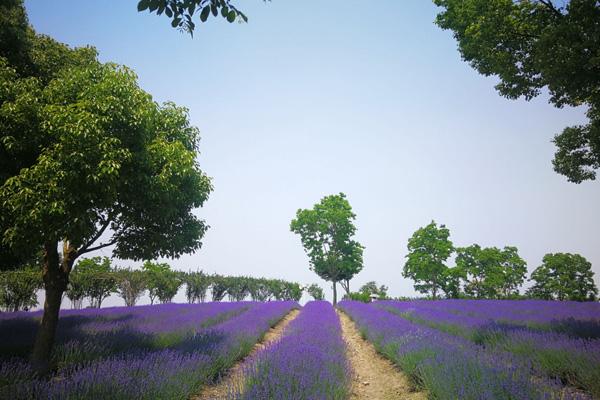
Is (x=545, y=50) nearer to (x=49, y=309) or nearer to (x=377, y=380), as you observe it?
(x=377, y=380)

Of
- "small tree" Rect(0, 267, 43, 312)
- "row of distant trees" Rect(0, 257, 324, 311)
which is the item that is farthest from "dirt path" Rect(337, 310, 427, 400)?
"small tree" Rect(0, 267, 43, 312)

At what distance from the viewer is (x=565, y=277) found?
4441 centimetres

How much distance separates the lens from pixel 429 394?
495 centimetres

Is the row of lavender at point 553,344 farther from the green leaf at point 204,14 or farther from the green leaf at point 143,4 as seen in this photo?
the green leaf at point 143,4

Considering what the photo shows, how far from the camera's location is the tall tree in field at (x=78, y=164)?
5.21 meters

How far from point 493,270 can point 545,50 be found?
165 feet

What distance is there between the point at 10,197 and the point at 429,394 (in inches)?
294

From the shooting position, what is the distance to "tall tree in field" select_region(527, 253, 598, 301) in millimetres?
43375

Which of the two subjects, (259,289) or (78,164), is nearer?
(78,164)

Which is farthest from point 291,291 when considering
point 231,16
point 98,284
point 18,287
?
point 231,16

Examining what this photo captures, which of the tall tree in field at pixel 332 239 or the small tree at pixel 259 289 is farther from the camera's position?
the small tree at pixel 259 289

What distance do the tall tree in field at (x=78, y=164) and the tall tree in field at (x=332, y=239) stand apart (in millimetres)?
30555

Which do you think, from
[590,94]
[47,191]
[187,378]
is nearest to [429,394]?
[187,378]

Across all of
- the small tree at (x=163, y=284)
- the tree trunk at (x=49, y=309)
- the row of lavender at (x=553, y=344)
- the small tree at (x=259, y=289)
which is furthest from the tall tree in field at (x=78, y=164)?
the small tree at (x=259, y=289)
